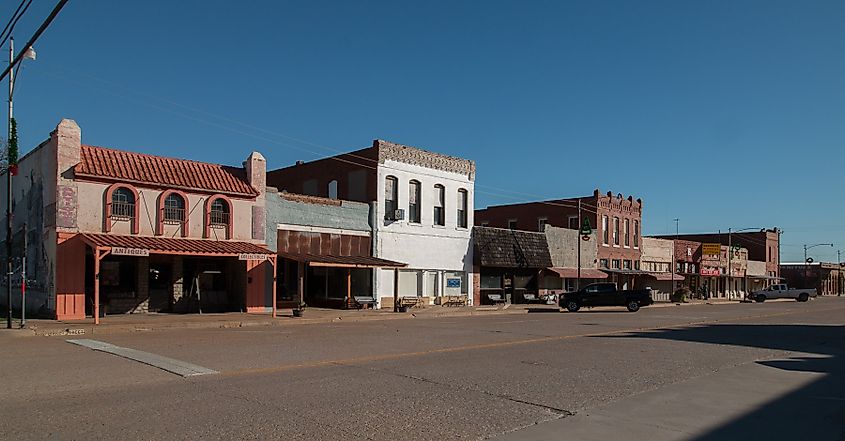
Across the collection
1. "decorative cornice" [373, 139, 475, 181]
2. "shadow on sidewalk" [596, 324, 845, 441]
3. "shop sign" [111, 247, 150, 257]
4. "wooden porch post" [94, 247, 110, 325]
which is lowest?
"shadow on sidewalk" [596, 324, 845, 441]

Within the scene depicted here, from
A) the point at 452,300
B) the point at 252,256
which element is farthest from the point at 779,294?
the point at 252,256

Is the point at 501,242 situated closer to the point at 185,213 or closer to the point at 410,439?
the point at 185,213

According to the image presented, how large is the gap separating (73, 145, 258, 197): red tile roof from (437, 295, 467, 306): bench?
548 inches

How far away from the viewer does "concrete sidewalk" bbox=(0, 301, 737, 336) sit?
20.3m

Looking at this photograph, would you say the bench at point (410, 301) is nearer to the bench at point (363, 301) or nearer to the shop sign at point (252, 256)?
the bench at point (363, 301)

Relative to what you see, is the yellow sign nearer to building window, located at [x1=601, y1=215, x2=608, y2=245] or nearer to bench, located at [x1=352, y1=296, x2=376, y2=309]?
building window, located at [x1=601, y1=215, x2=608, y2=245]

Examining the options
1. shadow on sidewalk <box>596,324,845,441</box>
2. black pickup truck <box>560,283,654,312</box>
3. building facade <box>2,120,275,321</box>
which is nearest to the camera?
shadow on sidewalk <box>596,324,845,441</box>

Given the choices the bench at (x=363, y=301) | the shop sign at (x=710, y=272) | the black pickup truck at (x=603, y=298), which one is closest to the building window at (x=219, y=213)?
the bench at (x=363, y=301)

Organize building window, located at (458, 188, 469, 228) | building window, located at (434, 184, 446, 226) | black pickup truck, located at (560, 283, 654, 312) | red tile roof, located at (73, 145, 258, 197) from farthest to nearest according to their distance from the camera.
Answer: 1. building window, located at (458, 188, 469, 228)
2. black pickup truck, located at (560, 283, 654, 312)
3. building window, located at (434, 184, 446, 226)
4. red tile roof, located at (73, 145, 258, 197)

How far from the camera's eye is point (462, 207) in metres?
40.6

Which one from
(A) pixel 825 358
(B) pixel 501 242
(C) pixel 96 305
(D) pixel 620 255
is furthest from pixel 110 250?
(D) pixel 620 255

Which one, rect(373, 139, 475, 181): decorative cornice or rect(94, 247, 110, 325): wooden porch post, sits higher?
rect(373, 139, 475, 181): decorative cornice

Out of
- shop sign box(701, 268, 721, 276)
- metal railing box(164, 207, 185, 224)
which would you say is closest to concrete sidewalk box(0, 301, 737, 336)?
metal railing box(164, 207, 185, 224)

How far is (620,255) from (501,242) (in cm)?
1620
